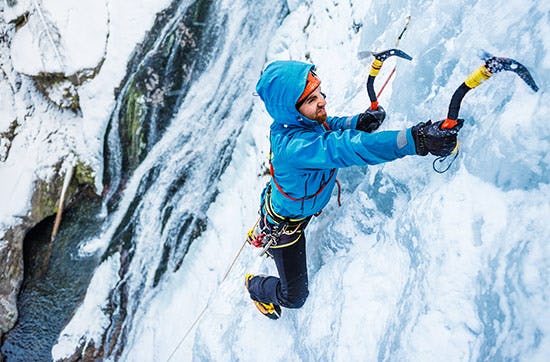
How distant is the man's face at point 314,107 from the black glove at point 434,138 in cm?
52

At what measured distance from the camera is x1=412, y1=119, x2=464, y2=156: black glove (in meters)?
1.56

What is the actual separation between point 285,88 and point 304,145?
0.94 ft

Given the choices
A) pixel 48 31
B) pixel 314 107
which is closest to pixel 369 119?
pixel 314 107

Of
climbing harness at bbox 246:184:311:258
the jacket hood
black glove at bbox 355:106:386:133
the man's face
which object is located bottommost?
climbing harness at bbox 246:184:311:258

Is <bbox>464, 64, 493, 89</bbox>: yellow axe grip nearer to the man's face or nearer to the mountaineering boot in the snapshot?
the man's face

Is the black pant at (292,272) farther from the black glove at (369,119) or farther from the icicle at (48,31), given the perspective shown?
the icicle at (48,31)

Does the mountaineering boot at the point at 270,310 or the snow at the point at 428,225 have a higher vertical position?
the snow at the point at 428,225

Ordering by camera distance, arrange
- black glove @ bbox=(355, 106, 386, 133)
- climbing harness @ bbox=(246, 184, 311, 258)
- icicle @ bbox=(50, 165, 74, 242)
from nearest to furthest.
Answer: black glove @ bbox=(355, 106, 386, 133) < climbing harness @ bbox=(246, 184, 311, 258) < icicle @ bbox=(50, 165, 74, 242)

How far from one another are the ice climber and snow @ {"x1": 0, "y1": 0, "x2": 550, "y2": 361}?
207 mm

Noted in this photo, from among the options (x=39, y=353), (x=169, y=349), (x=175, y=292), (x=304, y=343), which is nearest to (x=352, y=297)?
(x=304, y=343)

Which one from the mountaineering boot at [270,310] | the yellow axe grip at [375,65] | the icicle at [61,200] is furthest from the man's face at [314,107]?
the icicle at [61,200]

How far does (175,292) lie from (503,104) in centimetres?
449

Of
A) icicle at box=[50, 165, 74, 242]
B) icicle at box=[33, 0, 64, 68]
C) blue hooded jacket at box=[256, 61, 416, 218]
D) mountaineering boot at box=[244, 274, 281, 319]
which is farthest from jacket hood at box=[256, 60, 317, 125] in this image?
icicle at box=[50, 165, 74, 242]

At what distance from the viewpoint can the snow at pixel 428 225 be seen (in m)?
1.57
